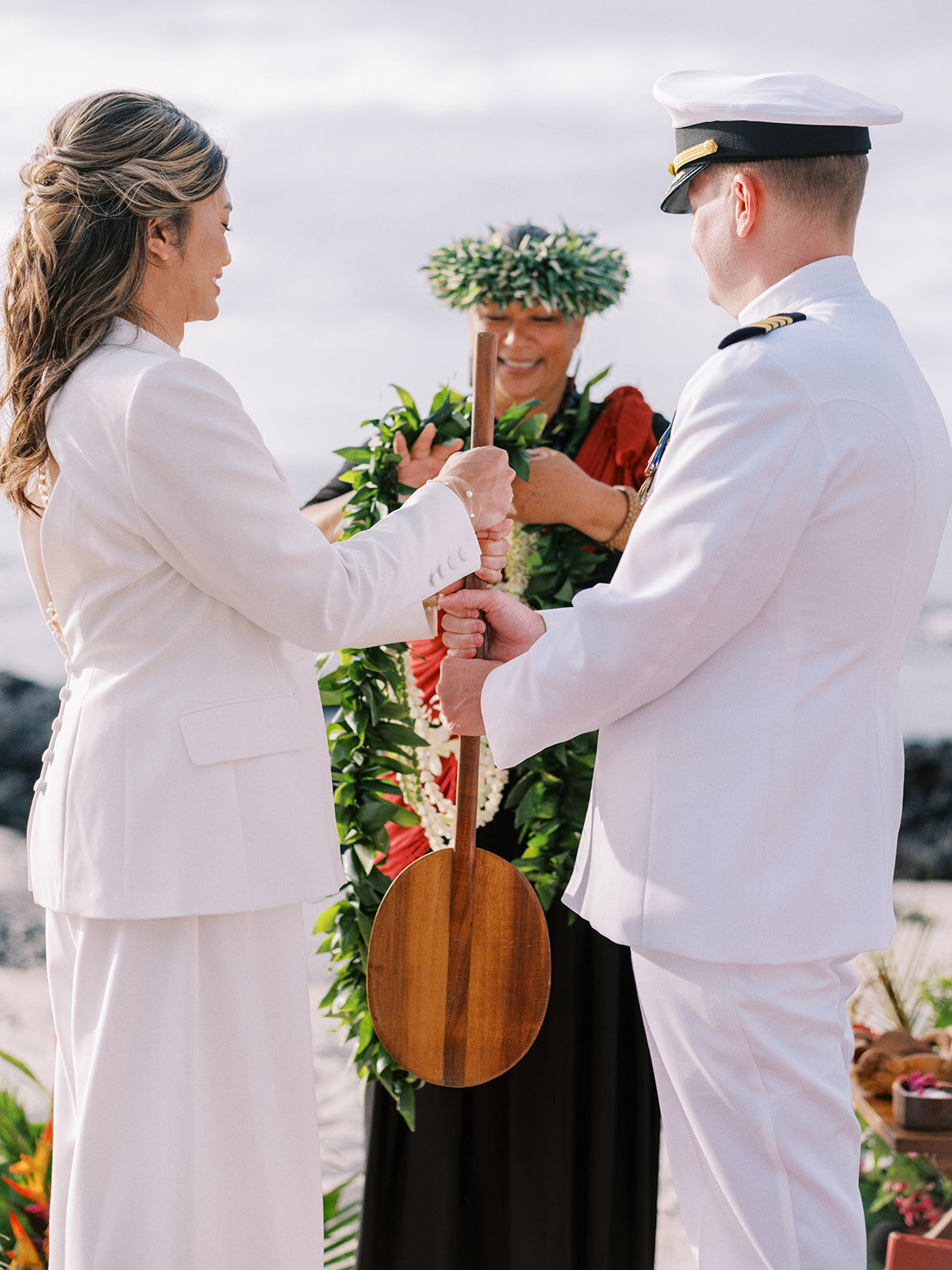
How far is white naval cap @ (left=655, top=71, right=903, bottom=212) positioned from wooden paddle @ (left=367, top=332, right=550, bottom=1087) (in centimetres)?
47

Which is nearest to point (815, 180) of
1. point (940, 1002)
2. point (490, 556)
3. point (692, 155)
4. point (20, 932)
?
point (692, 155)

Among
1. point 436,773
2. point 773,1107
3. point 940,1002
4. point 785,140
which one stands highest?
point 785,140

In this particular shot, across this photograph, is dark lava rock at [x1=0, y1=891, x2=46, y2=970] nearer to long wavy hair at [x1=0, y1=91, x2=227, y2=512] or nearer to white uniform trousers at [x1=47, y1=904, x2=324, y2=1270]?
white uniform trousers at [x1=47, y1=904, x2=324, y2=1270]

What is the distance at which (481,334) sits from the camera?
1.92 metres

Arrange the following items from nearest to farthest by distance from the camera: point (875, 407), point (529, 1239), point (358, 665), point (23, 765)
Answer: point (875, 407) → point (358, 665) → point (529, 1239) → point (23, 765)

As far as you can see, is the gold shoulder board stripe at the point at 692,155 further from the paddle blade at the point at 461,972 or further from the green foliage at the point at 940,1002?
the green foliage at the point at 940,1002

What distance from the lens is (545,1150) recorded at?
7.82ft

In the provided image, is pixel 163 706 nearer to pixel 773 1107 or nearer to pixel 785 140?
pixel 773 1107

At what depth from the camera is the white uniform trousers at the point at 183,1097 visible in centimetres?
158

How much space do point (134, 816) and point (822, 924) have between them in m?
0.89

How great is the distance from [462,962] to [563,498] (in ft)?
2.84

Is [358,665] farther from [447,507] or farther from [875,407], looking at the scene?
[875,407]

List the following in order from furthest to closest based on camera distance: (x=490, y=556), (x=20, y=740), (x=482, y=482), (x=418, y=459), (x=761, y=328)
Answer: (x=20, y=740)
(x=418, y=459)
(x=490, y=556)
(x=482, y=482)
(x=761, y=328)

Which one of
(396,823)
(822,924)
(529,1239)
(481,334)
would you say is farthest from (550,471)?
(529,1239)
